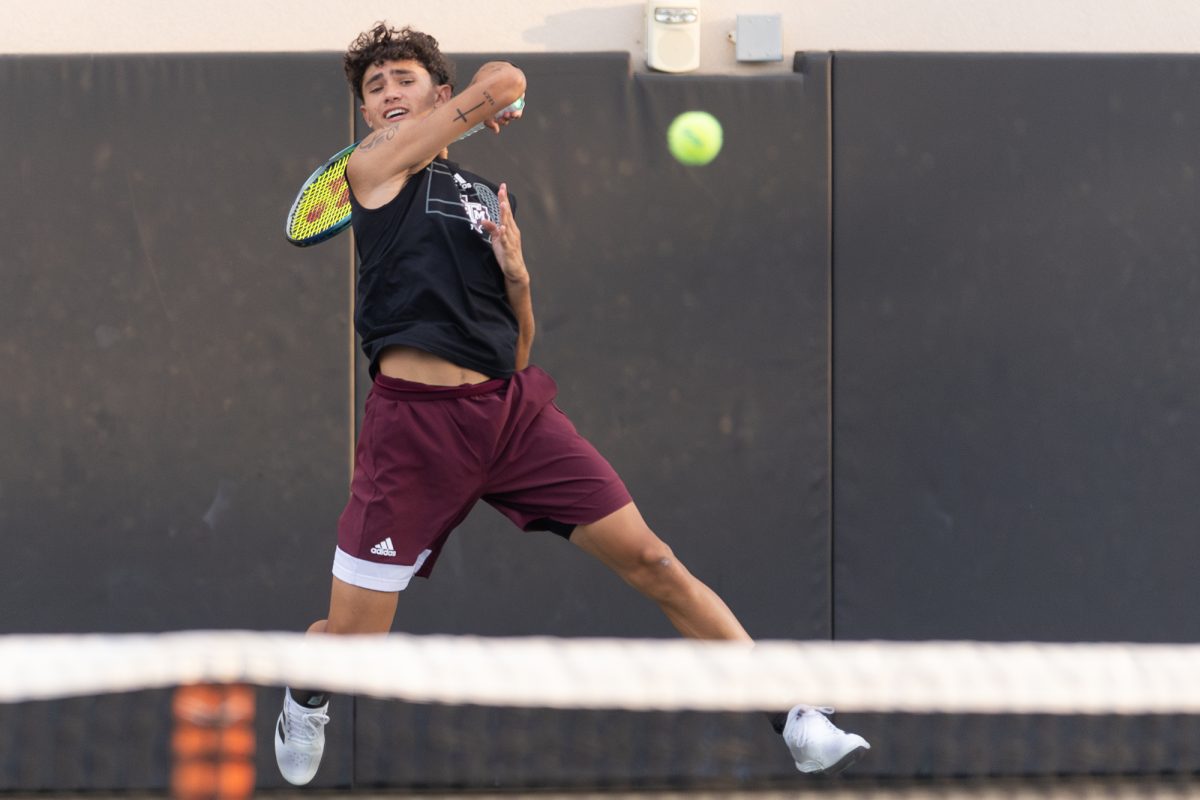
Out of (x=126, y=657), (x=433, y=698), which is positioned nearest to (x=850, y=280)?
(x=433, y=698)

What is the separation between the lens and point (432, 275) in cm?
335

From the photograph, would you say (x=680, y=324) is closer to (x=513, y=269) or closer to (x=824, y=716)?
(x=513, y=269)

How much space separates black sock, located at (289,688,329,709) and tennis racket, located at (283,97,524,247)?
1088 millimetres

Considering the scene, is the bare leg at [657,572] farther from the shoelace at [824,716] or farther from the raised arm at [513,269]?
the raised arm at [513,269]

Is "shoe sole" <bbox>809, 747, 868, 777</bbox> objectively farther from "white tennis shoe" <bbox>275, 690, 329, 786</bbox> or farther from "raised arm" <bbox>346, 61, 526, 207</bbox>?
"raised arm" <bbox>346, 61, 526, 207</bbox>

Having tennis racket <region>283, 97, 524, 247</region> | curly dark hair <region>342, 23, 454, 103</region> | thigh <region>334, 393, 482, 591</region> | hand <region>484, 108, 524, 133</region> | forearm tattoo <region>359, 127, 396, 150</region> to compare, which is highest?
curly dark hair <region>342, 23, 454, 103</region>

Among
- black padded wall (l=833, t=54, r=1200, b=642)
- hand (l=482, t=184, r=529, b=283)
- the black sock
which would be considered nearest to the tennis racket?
hand (l=482, t=184, r=529, b=283)

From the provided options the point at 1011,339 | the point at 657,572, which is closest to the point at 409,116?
the point at 657,572

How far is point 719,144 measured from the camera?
438cm

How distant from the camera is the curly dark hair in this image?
358cm

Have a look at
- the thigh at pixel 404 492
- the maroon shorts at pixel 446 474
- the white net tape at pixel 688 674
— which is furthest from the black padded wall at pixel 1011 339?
the white net tape at pixel 688 674

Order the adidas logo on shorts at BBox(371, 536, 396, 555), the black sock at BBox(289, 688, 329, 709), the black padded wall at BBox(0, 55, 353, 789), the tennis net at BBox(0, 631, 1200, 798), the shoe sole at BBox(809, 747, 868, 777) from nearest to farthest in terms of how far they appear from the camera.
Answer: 1. the tennis net at BBox(0, 631, 1200, 798)
2. the shoe sole at BBox(809, 747, 868, 777)
3. the adidas logo on shorts at BBox(371, 536, 396, 555)
4. the black sock at BBox(289, 688, 329, 709)
5. the black padded wall at BBox(0, 55, 353, 789)

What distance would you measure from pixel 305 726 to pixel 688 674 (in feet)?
5.20

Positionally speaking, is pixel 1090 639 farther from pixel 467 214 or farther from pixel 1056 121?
pixel 467 214
